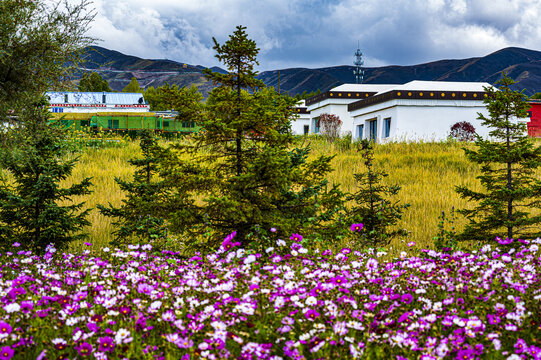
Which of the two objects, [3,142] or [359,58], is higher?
[359,58]

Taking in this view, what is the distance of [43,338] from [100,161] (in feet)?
50.0

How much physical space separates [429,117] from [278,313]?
75.1 ft

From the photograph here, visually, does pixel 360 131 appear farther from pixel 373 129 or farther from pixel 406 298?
pixel 406 298

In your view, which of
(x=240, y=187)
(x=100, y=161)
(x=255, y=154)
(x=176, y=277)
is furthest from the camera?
(x=100, y=161)

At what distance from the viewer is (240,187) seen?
5922 mm

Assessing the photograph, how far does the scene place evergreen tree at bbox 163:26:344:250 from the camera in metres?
5.82

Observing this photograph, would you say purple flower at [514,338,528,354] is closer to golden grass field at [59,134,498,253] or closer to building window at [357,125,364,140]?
golden grass field at [59,134,498,253]

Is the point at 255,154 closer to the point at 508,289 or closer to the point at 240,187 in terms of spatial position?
the point at 240,187

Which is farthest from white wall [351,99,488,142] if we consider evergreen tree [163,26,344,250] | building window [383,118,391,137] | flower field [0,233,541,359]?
flower field [0,233,541,359]

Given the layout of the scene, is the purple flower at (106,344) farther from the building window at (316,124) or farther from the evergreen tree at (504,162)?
the building window at (316,124)

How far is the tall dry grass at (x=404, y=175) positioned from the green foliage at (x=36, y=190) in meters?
1.01

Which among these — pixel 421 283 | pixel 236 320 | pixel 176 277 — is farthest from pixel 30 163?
pixel 421 283

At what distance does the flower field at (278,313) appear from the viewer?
108 inches

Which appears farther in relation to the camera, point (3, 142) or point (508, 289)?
point (3, 142)
